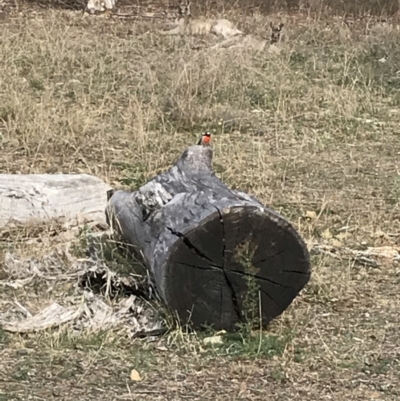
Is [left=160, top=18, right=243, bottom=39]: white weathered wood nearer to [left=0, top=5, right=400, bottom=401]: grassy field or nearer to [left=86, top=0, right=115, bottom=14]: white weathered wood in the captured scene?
[left=0, top=5, right=400, bottom=401]: grassy field

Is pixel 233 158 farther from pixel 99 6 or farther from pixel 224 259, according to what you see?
pixel 99 6

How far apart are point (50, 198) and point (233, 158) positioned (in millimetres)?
1861

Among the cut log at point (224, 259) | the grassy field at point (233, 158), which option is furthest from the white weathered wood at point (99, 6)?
the cut log at point (224, 259)

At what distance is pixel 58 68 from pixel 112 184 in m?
3.11

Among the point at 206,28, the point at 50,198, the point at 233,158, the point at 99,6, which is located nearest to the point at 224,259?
the point at 50,198

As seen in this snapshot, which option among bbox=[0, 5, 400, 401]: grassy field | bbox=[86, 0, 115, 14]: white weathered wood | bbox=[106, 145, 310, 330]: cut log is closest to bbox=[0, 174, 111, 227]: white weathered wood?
bbox=[0, 5, 400, 401]: grassy field

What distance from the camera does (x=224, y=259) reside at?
3602 mm

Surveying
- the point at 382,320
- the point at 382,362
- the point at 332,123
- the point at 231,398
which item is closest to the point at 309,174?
the point at 332,123

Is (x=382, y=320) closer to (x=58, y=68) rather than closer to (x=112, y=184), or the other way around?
(x=112, y=184)

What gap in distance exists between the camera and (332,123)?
767cm

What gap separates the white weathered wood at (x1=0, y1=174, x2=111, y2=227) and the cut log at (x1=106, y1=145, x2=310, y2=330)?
1285mm

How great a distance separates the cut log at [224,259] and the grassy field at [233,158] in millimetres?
138

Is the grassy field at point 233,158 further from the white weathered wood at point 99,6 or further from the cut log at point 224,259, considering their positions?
the white weathered wood at point 99,6

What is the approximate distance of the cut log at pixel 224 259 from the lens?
3.55 meters
